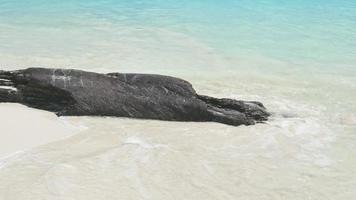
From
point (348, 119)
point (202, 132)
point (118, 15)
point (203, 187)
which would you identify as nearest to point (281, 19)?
point (118, 15)

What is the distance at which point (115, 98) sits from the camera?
6.30m

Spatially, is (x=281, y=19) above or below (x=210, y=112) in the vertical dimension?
above

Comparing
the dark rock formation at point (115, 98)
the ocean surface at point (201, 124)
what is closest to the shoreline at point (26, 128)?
the ocean surface at point (201, 124)

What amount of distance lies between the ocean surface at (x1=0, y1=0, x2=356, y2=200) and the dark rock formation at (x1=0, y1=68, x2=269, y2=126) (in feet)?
0.52

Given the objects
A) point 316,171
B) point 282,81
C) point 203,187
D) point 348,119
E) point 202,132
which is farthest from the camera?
point 282,81

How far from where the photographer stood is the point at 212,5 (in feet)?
59.5

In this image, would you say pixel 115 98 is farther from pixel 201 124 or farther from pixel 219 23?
pixel 219 23

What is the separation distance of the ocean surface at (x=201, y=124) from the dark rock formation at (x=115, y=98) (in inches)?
6.3

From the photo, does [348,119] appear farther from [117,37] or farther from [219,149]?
[117,37]

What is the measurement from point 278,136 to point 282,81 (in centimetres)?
307

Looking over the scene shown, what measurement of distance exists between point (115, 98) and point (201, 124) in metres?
0.99

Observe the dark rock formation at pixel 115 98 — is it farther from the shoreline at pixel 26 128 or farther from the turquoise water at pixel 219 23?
the turquoise water at pixel 219 23

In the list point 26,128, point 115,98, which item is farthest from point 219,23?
point 26,128

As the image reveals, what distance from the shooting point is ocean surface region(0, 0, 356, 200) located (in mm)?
4711
